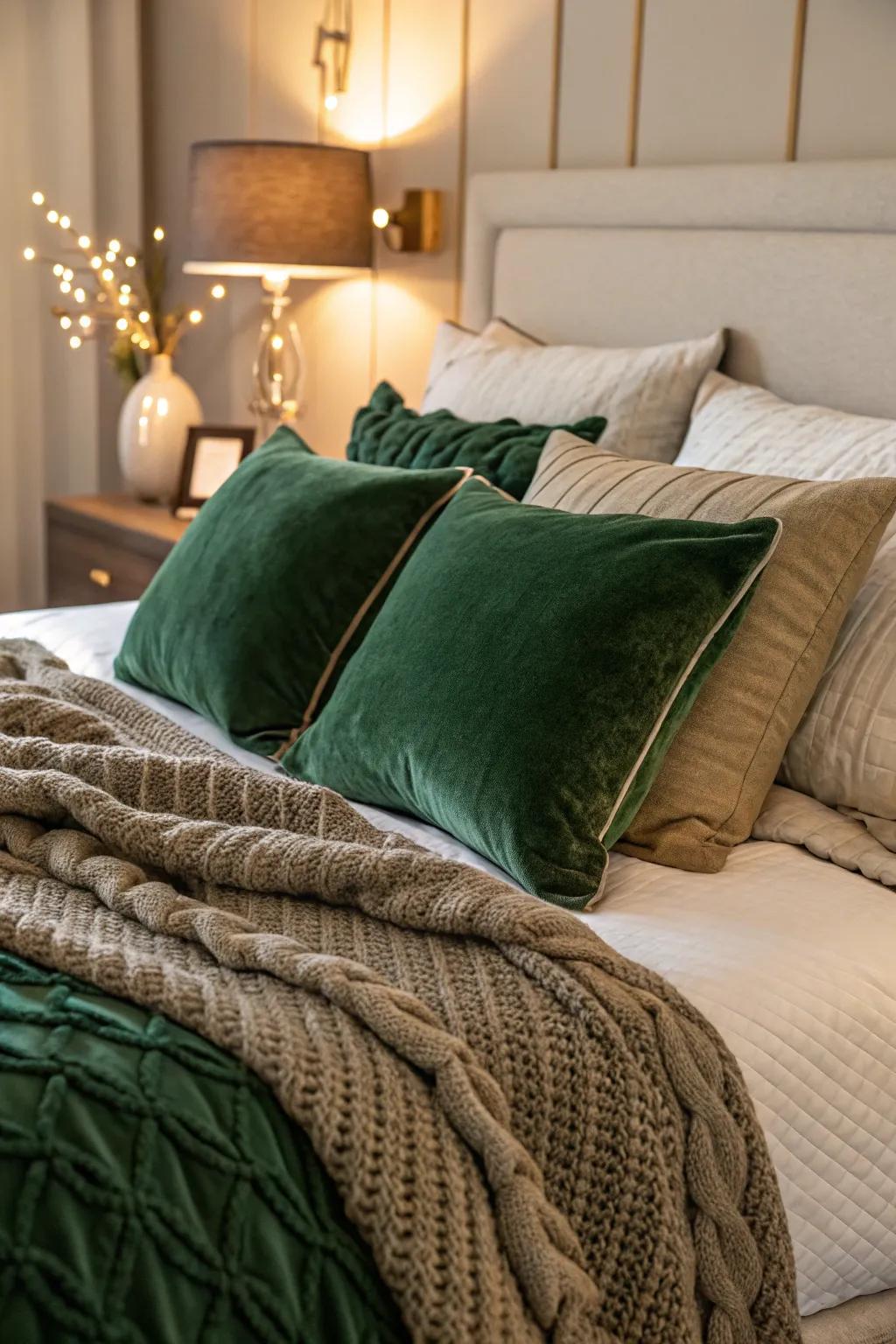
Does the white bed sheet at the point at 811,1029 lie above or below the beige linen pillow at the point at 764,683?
below

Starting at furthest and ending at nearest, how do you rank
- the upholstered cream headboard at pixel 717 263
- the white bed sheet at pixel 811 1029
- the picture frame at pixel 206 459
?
the picture frame at pixel 206 459 < the upholstered cream headboard at pixel 717 263 < the white bed sheet at pixel 811 1029

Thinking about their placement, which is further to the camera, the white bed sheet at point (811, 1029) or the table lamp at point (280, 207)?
the table lamp at point (280, 207)

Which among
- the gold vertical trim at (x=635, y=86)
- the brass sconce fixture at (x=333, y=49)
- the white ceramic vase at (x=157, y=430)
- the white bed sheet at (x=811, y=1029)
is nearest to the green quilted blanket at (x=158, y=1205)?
the white bed sheet at (x=811, y=1029)

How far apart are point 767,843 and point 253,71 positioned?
263 centimetres

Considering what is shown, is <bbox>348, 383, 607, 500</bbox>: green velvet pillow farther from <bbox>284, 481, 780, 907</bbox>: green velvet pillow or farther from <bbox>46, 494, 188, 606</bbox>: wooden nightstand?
<bbox>46, 494, 188, 606</bbox>: wooden nightstand

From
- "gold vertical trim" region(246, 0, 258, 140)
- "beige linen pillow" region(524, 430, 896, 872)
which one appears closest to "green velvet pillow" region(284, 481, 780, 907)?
"beige linen pillow" region(524, 430, 896, 872)

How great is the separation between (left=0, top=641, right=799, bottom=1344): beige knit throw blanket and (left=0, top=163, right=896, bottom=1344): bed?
10 centimetres

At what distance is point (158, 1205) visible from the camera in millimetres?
913

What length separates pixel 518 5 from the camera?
2.70m

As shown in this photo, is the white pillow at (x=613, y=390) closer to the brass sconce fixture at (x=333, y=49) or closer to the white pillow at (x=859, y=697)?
the white pillow at (x=859, y=697)

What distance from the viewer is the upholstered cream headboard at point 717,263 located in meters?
2.03

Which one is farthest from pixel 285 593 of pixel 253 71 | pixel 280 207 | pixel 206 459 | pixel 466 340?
pixel 253 71

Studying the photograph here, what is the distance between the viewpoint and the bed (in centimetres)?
123

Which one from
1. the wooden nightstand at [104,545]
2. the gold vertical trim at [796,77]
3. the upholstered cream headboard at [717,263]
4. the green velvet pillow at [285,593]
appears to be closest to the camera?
the green velvet pillow at [285,593]
